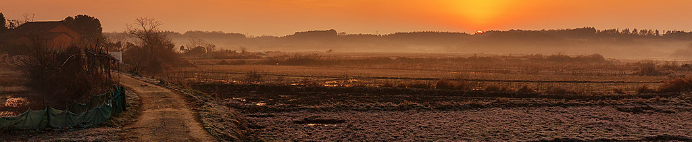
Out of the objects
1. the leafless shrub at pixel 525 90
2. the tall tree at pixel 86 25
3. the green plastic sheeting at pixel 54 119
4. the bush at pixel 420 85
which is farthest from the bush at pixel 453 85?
the tall tree at pixel 86 25

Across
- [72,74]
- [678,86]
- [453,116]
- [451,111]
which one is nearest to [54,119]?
[72,74]

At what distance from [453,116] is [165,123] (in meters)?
11.5

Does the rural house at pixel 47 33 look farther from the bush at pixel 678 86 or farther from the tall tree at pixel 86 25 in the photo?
the bush at pixel 678 86

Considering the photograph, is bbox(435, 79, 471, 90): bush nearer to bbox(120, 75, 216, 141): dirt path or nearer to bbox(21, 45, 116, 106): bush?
bbox(120, 75, 216, 141): dirt path

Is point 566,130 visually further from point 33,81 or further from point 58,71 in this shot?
point 33,81

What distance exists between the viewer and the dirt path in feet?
44.9

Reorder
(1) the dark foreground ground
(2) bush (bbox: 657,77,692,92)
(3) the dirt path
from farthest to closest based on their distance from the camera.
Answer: (2) bush (bbox: 657,77,692,92) < (1) the dark foreground ground < (3) the dirt path

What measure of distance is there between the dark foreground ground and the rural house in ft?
108

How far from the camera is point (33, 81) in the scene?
29.1 m

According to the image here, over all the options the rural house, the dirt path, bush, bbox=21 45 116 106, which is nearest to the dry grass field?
the dirt path

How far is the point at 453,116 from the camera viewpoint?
20.3m

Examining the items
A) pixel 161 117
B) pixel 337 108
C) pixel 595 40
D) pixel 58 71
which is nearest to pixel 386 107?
pixel 337 108

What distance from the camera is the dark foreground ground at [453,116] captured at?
16.3 meters

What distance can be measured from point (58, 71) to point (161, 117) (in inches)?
510
